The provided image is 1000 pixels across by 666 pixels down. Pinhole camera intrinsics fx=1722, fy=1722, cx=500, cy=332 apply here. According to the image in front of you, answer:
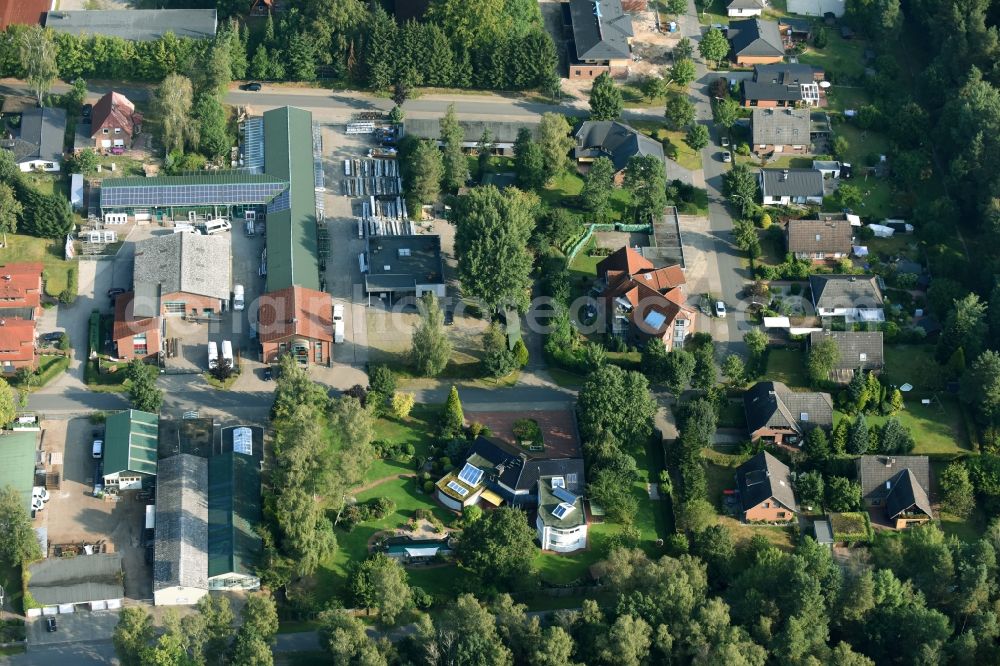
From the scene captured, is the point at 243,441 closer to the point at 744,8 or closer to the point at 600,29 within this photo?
the point at 600,29

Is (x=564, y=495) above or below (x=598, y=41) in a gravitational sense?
below

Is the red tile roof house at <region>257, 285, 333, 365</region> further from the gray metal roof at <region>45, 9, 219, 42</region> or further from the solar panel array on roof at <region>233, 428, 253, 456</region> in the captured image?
the gray metal roof at <region>45, 9, 219, 42</region>

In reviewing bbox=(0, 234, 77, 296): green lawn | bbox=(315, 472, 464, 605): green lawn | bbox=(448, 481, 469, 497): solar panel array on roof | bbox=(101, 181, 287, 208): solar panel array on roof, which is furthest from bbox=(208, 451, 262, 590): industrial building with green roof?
bbox=(101, 181, 287, 208): solar panel array on roof

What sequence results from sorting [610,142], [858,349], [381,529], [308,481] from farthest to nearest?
[610,142] → [858,349] → [381,529] → [308,481]

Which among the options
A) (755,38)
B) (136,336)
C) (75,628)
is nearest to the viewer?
(75,628)

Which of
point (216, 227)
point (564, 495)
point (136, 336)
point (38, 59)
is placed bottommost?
point (564, 495)

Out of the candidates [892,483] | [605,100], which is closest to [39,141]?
[605,100]

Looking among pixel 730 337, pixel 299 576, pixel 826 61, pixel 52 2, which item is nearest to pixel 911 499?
pixel 730 337
